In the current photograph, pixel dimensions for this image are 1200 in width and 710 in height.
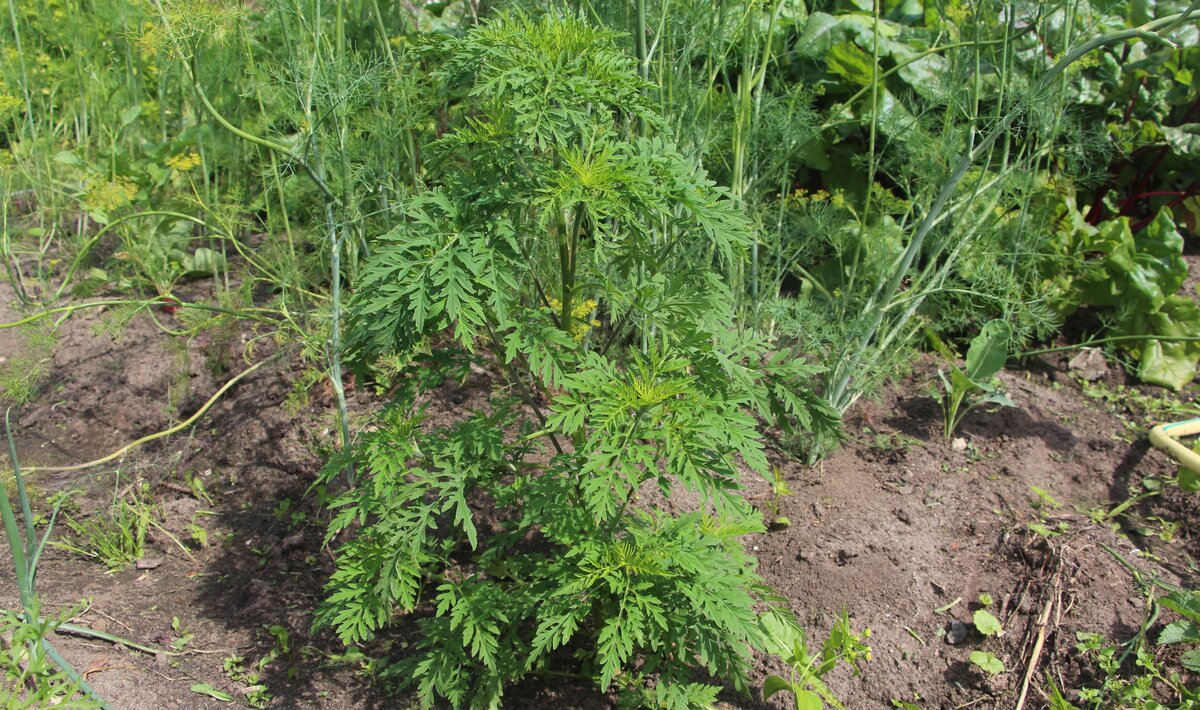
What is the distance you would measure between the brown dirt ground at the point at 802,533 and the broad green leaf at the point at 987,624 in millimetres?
32

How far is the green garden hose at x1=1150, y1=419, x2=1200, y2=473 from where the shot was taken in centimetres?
286

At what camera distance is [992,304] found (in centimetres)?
368

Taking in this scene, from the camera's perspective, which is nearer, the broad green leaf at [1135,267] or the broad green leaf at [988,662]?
the broad green leaf at [988,662]

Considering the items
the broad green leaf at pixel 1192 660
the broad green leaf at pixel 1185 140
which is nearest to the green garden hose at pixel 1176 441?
the broad green leaf at pixel 1192 660

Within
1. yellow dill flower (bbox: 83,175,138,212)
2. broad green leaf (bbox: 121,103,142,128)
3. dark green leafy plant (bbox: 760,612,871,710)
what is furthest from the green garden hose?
broad green leaf (bbox: 121,103,142,128)

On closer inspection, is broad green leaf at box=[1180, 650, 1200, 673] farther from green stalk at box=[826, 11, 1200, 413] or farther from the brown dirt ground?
green stalk at box=[826, 11, 1200, 413]

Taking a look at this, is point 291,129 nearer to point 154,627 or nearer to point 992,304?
point 154,627

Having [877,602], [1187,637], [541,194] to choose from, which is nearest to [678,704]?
[877,602]

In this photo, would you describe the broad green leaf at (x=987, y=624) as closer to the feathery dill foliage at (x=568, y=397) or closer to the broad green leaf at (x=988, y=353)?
the feathery dill foliage at (x=568, y=397)

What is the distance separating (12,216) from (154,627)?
10.4ft

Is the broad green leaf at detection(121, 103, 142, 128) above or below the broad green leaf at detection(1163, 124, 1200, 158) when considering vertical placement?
above

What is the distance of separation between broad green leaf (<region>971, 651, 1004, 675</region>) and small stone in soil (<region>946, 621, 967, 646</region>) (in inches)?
2.8

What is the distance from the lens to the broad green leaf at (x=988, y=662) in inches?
102

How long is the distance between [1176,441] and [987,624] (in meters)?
1.00
